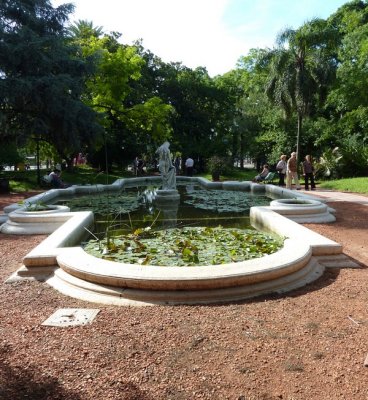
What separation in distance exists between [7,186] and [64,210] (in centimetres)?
908

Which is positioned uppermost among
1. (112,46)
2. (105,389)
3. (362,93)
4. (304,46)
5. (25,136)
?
(112,46)

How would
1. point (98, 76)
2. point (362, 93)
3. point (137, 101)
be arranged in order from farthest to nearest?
point (137, 101) → point (98, 76) → point (362, 93)

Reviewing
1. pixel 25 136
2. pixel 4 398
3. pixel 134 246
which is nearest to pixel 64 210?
pixel 134 246

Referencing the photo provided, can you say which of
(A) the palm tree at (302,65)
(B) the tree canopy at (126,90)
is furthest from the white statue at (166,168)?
(A) the palm tree at (302,65)

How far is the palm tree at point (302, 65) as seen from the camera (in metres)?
21.7

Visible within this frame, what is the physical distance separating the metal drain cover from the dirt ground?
89 millimetres

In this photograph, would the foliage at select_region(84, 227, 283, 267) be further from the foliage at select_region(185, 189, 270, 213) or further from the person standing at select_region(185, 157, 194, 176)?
the person standing at select_region(185, 157, 194, 176)

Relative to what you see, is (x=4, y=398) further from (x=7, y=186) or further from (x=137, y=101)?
(x=137, y=101)

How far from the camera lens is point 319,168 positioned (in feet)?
70.1

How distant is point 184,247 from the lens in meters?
5.78

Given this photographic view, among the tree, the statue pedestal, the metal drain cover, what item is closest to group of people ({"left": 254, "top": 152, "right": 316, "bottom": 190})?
the statue pedestal

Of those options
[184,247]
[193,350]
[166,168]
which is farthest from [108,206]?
[193,350]

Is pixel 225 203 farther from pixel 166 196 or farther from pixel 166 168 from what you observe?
pixel 166 168

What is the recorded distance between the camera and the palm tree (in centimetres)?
2172
